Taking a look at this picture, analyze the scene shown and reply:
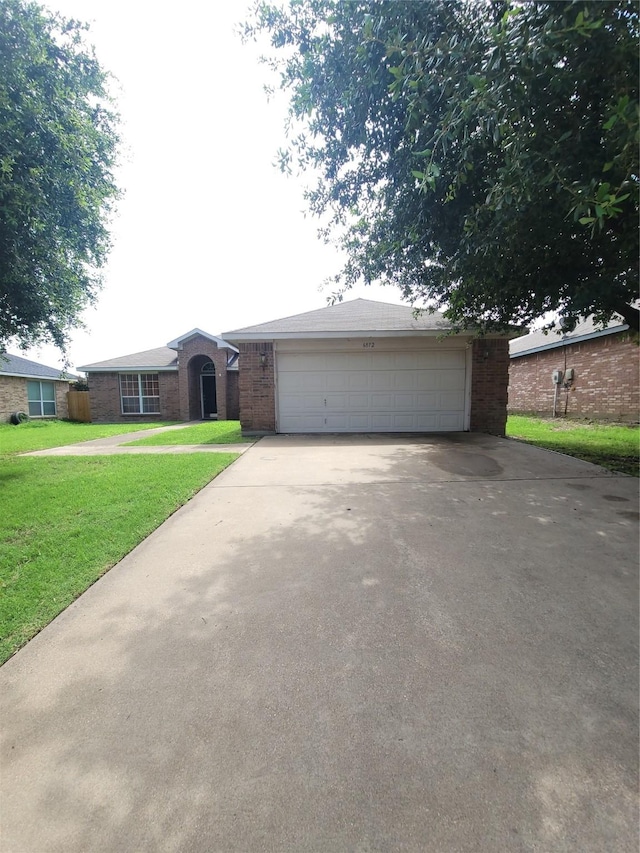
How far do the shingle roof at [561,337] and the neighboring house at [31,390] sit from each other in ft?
71.7

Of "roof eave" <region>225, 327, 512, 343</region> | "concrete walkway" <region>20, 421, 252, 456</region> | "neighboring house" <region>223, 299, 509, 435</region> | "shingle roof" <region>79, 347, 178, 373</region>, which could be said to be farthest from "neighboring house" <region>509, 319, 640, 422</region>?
"shingle roof" <region>79, 347, 178, 373</region>

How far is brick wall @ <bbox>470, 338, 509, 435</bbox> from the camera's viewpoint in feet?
35.1

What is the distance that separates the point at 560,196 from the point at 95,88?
263 inches

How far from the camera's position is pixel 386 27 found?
351cm

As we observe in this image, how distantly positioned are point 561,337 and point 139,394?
773 inches

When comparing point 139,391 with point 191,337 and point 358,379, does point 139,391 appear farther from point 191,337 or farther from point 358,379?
point 358,379

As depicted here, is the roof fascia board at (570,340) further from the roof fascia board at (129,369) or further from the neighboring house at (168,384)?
the roof fascia board at (129,369)

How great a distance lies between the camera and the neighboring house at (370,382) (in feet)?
35.4

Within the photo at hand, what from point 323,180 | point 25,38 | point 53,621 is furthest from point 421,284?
point 53,621

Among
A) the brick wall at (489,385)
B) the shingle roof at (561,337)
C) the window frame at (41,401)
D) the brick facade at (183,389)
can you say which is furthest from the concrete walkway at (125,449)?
the window frame at (41,401)

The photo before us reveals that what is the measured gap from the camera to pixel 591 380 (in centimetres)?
1435

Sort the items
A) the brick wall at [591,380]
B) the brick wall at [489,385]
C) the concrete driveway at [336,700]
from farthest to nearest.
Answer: the brick wall at [591,380]
the brick wall at [489,385]
the concrete driveway at [336,700]

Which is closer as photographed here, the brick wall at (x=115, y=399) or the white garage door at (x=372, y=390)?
the white garage door at (x=372, y=390)

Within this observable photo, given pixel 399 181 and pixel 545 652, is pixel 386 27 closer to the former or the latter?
pixel 399 181
